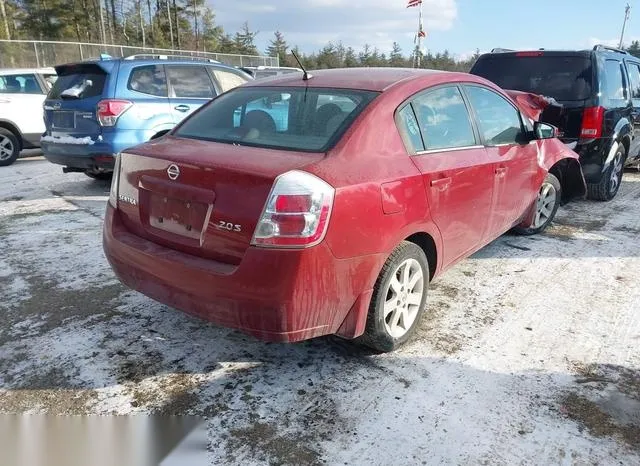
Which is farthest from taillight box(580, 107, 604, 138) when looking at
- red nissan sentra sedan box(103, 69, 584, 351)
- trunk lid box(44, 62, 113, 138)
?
trunk lid box(44, 62, 113, 138)

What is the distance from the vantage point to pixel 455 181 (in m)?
3.27

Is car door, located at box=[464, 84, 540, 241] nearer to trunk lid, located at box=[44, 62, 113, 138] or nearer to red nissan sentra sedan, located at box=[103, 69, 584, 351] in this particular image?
red nissan sentra sedan, located at box=[103, 69, 584, 351]

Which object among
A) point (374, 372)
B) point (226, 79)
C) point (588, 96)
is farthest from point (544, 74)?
point (374, 372)

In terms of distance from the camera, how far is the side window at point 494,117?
3808mm

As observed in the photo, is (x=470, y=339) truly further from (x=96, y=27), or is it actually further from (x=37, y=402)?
(x=96, y=27)

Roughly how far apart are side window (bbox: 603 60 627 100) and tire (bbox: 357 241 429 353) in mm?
4370

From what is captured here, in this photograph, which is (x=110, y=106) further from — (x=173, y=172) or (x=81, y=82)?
(x=173, y=172)

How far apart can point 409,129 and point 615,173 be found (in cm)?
487

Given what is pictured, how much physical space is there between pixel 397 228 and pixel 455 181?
73 cm

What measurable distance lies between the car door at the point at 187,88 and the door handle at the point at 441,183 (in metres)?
4.46

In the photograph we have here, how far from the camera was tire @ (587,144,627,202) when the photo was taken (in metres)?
6.39

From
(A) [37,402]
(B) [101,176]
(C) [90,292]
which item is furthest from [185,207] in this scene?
(B) [101,176]

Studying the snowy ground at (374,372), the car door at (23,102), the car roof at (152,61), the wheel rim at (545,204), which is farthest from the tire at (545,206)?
the car door at (23,102)

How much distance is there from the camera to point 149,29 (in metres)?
47.7
